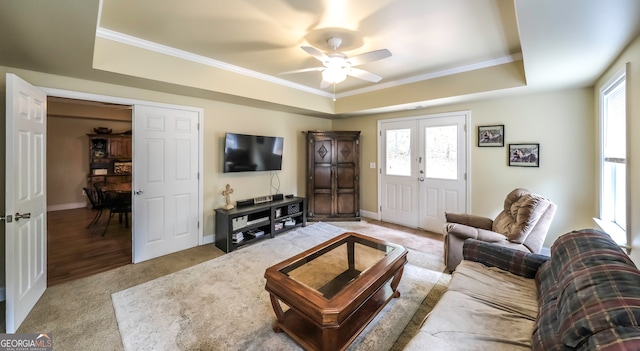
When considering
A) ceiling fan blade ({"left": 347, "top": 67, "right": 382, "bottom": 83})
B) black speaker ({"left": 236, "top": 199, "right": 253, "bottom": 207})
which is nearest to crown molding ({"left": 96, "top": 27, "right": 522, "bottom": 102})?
ceiling fan blade ({"left": 347, "top": 67, "right": 382, "bottom": 83})

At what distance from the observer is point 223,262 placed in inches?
123

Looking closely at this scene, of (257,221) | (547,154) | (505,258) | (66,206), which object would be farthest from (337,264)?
(66,206)

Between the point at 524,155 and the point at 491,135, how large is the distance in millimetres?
499

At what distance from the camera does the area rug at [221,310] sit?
182 centimetres

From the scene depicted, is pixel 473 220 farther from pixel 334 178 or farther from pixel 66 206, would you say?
pixel 66 206

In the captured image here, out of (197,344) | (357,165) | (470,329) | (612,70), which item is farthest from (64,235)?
(612,70)

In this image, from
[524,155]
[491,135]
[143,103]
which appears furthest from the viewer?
[491,135]

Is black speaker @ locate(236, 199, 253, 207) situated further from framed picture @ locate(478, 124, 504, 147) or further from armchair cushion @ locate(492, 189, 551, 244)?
framed picture @ locate(478, 124, 504, 147)

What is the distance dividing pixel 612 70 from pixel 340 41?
2.55 metres

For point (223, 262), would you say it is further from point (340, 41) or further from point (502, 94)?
point (502, 94)

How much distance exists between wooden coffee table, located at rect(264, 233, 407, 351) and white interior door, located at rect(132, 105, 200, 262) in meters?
2.24

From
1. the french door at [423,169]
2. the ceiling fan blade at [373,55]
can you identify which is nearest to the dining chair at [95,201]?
the ceiling fan blade at [373,55]

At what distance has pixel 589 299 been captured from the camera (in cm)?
104

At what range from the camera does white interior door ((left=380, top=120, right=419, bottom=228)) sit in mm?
4609
